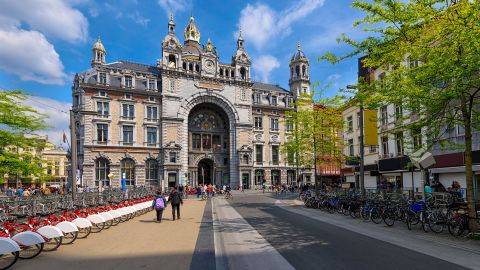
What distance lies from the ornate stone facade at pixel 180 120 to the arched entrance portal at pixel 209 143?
169 millimetres

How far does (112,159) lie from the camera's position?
49.1 m

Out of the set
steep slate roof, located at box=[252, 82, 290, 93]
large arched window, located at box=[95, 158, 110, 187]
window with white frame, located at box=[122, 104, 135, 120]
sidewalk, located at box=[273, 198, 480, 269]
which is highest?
steep slate roof, located at box=[252, 82, 290, 93]

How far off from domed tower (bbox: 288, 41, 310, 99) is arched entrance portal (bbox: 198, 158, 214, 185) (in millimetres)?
21070

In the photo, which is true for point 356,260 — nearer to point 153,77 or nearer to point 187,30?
point 153,77

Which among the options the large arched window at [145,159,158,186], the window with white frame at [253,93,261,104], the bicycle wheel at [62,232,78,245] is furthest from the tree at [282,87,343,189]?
the window with white frame at [253,93,261,104]

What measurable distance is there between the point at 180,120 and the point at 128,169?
423 inches

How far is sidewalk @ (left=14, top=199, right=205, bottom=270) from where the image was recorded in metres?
7.99

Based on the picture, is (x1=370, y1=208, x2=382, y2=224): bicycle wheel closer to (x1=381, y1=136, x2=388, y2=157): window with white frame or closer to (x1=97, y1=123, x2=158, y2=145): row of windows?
(x1=381, y1=136, x2=388, y2=157): window with white frame

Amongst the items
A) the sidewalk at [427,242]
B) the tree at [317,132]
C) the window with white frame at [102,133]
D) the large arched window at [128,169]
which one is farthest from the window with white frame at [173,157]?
the sidewalk at [427,242]

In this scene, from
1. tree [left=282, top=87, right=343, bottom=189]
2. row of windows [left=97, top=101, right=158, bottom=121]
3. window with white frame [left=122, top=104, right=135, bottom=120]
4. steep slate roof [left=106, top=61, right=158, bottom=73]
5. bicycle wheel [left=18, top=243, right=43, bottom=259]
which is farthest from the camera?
steep slate roof [left=106, top=61, right=158, bottom=73]

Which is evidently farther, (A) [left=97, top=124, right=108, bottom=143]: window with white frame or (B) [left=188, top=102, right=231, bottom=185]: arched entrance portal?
(B) [left=188, top=102, right=231, bottom=185]: arched entrance portal

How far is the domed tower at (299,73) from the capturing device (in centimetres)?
6512

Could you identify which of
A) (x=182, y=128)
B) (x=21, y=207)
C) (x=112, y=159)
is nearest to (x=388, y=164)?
(x=21, y=207)

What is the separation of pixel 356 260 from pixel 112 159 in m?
46.2
